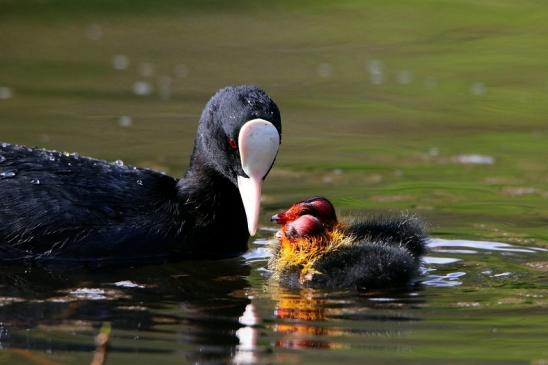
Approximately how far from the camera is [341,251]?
593 cm

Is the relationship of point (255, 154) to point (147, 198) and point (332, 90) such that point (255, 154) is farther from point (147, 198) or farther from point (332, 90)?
point (332, 90)

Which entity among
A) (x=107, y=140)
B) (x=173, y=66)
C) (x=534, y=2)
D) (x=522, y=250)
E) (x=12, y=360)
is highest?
(x=534, y=2)

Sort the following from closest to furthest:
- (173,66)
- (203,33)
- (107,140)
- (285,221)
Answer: (285,221) < (107,140) < (173,66) < (203,33)

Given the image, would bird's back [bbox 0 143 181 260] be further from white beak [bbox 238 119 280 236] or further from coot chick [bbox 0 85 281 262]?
white beak [bbox 238 119 280 236]

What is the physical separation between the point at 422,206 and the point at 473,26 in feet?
19.7

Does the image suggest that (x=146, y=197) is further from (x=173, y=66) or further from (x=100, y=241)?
(x=173, y=66)

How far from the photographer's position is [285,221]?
6.16 metres

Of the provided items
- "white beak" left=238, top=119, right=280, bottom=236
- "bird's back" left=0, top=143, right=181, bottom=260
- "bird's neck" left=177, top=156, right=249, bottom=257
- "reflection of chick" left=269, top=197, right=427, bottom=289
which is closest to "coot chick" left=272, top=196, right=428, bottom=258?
"reflection of chick" left=269, top=197, right=427, bottom=289

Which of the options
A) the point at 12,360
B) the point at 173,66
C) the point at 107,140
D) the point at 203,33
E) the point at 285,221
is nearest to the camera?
the point at 12,360

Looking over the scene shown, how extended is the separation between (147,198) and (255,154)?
0.81 meters

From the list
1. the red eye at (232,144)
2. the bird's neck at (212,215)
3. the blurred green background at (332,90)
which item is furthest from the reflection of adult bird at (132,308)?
the blurred green background at (332,90)

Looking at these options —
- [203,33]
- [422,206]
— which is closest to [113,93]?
[203,33]

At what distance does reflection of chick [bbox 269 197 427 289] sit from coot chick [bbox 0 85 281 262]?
0.23 metres

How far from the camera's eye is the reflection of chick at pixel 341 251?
588 centimetres
